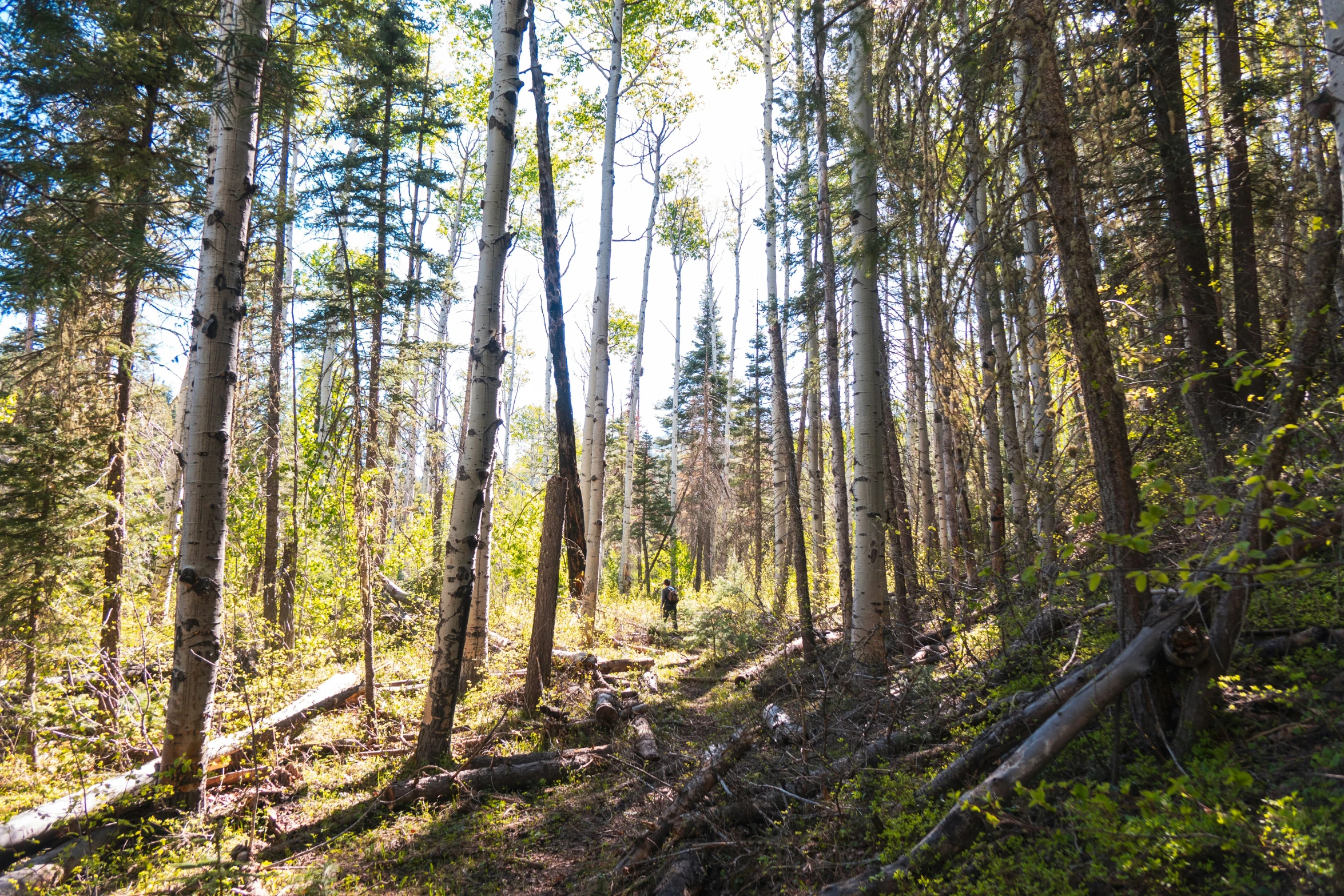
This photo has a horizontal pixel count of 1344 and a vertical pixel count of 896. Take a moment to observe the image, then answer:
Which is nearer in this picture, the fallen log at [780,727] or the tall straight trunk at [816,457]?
the fallen log at [780,727]

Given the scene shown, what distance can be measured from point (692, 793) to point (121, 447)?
807cm

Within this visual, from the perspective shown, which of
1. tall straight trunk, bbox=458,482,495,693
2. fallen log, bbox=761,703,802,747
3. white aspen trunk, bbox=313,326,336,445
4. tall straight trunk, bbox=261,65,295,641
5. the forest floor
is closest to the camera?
the forest floor

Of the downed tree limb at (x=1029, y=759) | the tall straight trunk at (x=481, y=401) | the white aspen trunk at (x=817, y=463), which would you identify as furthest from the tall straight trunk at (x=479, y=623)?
the white aspen trunk at (x=817, y=463)

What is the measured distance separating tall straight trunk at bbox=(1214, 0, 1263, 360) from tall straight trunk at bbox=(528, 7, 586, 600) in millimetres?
7243

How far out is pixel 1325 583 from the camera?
11.7 ft

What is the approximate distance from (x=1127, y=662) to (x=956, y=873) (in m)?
1.29

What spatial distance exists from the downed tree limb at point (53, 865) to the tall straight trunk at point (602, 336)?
23.0ft

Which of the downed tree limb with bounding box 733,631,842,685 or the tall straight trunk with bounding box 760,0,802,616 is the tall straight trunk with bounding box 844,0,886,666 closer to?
the downed tree limb with bounding box 733,631,842,685

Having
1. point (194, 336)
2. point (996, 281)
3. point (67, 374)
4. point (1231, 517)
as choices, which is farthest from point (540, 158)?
point (1231, 517)

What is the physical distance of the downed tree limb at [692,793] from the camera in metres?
3.98

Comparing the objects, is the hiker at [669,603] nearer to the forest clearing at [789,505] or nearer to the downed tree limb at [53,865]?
the forest clearing at [789,505]

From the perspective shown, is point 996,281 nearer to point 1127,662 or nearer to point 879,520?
point 1127,662

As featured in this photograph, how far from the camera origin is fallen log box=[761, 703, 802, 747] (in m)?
4.93

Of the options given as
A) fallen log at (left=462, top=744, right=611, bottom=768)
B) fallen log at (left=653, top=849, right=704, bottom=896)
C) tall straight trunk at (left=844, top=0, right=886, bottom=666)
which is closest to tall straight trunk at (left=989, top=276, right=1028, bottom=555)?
tall straight trunk at (left=844, top=0, right=886, bottom=666)
